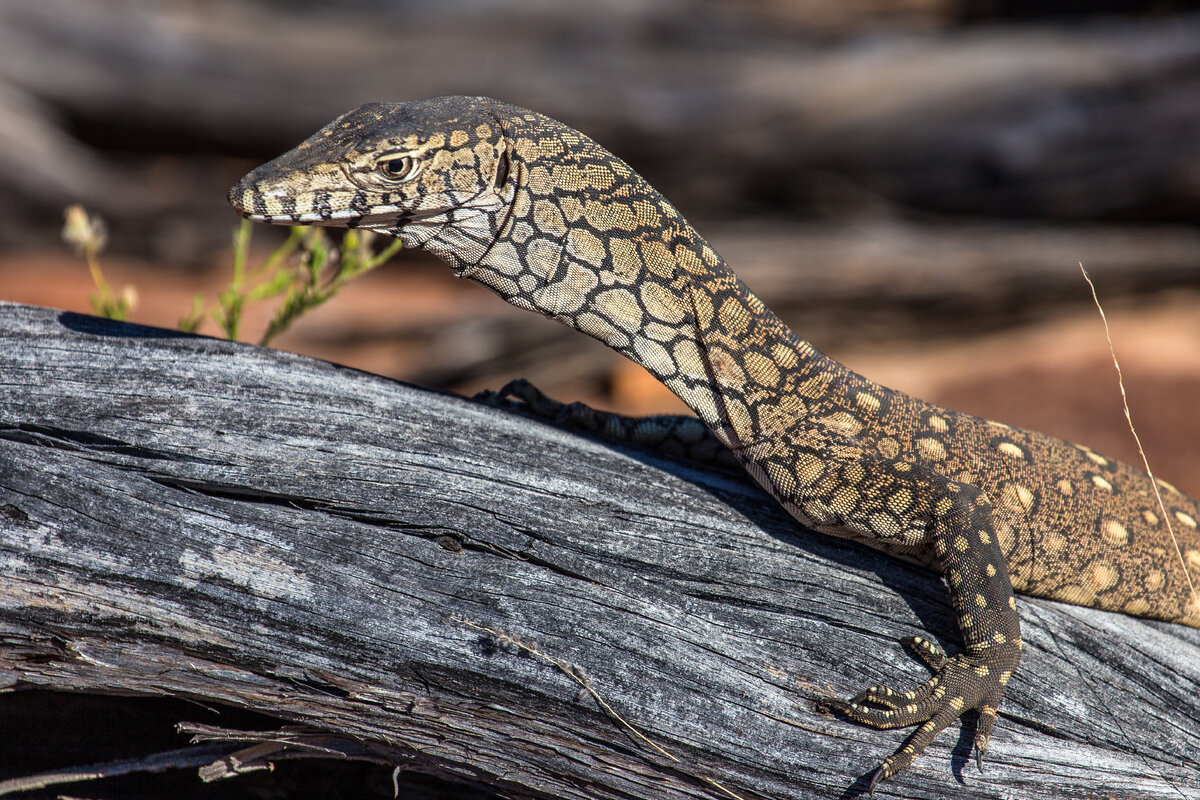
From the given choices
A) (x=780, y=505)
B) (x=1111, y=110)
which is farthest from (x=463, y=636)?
(x=1111, y=110)

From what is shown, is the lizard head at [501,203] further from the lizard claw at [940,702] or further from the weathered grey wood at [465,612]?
the lizard claw at [940,702]

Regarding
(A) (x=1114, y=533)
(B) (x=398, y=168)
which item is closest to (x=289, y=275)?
(B) (x=398, y=168)

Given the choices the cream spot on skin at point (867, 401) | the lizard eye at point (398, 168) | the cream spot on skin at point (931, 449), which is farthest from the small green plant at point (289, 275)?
the cream spot on skin at point (931, 449)

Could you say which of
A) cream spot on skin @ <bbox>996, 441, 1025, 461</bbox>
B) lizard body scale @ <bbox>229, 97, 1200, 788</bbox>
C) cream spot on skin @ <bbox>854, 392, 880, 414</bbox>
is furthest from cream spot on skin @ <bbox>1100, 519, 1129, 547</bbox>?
cream spot on skin @ <bbox>854, 392, 880, 414</bbox>

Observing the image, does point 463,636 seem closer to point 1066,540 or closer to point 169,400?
point 169,400

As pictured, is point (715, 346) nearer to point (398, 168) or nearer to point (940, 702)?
point (398, 168)

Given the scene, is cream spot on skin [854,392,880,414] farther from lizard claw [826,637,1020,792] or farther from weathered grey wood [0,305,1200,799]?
lizard claw [826,637,1020,792]
